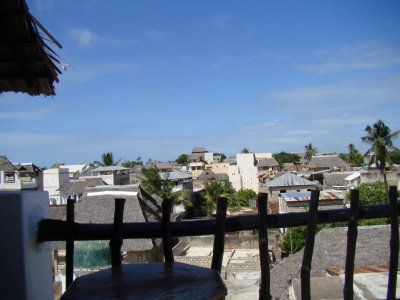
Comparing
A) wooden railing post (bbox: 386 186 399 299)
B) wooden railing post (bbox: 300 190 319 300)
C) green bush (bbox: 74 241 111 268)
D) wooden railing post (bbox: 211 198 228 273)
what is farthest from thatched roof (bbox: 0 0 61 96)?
green bush (bbox: 74 241 111 268)

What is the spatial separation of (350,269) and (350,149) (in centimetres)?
7453

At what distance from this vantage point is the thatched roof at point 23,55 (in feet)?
7.34

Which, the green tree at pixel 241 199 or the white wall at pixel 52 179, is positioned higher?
the white wall at pixel 52 179

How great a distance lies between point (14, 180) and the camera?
2397cm

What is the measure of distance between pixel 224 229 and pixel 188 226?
0.21 m

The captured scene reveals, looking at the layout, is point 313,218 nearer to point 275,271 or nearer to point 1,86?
point 1,86

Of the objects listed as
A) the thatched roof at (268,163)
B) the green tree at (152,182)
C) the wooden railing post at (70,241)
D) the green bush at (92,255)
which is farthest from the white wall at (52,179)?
the wooden railing post at (70,241)

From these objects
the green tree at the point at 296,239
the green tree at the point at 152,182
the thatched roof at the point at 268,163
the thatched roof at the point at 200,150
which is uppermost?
the thatched roof at the point at 200,150

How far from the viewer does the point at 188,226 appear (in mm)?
2322

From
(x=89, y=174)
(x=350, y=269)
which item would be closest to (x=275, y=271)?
(x=350, y=269)

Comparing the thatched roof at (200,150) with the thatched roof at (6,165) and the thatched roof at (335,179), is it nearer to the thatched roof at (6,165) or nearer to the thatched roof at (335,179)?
the thatched roof at (335,179)

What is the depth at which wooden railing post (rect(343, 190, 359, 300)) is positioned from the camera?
2.37 meters

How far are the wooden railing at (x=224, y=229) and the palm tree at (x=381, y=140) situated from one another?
97.3 feet

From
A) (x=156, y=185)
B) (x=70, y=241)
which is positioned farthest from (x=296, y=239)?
(x=70, y=241)
